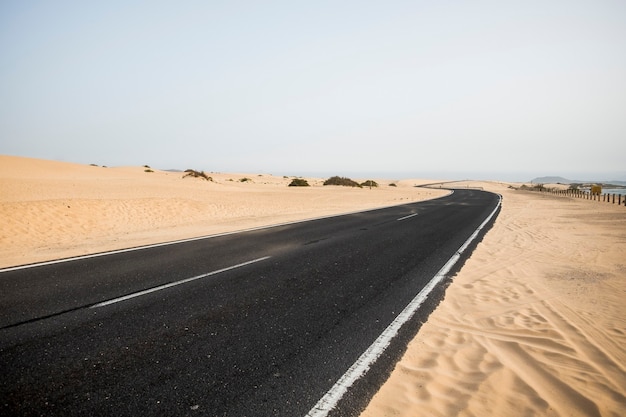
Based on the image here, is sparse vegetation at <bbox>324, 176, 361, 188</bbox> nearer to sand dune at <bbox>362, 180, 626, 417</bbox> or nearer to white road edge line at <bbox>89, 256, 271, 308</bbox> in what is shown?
sand dune at <bbox>362, 180, 626, 417</bbox>

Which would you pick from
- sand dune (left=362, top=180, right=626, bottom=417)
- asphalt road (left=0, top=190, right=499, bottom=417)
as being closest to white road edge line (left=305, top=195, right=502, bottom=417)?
asphalt road (left=0, top=190, right=499, bottom=417)

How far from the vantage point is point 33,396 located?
278 centimetres

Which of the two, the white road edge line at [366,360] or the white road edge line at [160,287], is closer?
the white road edge line at [366,360]

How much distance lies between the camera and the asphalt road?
2807 millimetres

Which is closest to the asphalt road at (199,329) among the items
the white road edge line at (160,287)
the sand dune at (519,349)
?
the white road edge line at (160,287)

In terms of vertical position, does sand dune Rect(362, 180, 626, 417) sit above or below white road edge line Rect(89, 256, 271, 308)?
below

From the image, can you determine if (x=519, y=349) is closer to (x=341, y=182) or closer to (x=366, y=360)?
(x=366, y=360)

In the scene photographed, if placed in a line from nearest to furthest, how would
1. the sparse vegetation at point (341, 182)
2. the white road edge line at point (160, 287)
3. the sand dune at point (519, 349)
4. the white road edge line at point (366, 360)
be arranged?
the white road edge line at point (366, 360), the sand dune at point (519, 349), the white road edge line at point (160, 287), the sparse vegetation at point (341, 182)

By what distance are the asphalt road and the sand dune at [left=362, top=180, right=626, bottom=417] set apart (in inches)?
13.9

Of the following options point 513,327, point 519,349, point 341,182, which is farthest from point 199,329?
point 341,182

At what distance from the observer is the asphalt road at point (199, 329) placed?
2807 millimetres

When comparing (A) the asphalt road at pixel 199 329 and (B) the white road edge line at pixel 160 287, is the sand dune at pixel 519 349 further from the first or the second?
(B) the white road edge line at pixel 160 287

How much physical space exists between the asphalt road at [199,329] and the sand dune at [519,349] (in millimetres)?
353

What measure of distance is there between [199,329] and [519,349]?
392 cm
